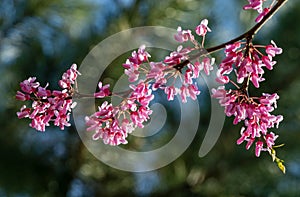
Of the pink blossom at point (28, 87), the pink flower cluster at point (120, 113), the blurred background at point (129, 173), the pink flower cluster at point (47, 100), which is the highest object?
the blurred background at point (129, 173)

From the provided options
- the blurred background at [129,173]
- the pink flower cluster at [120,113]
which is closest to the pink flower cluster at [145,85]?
the pink flower cluster at [120,113]

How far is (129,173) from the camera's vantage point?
1.54 metres

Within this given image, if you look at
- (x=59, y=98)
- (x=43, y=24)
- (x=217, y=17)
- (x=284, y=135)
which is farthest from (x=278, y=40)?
(x=59, y=98)

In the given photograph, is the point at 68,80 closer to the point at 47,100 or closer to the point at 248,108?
the point at 47,100

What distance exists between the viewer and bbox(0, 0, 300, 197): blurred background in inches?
58.7

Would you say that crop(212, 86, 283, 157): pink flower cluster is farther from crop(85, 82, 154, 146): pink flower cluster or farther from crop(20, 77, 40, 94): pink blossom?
crop(20, 77, 40, 94): pink blossom

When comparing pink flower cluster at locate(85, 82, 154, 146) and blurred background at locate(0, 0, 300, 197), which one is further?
blurred background at locate(0, 0, 300, 197)

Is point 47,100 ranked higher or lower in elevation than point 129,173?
lower

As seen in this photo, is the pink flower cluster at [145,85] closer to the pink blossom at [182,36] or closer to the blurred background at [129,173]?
the pink blossom at [182,36]

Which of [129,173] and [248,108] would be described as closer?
[248,108]

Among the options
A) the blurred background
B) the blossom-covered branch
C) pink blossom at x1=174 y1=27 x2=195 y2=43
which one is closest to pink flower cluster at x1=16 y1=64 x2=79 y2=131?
the blossom-covered branch

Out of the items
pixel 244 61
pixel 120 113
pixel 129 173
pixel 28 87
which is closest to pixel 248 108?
pixel 244 61

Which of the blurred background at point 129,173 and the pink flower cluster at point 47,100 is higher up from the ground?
the blurred background at point 129,173

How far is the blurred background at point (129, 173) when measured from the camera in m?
1.49
